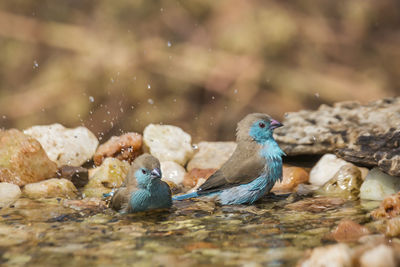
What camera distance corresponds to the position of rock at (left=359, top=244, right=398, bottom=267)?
293cm

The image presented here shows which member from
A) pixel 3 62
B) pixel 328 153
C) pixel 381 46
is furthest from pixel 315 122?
pixel 3 62

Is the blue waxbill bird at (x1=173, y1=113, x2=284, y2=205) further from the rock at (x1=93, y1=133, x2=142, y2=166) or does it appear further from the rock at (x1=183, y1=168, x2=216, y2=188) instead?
the rock at (x1=93, y1=133, x2=142, y2=166)

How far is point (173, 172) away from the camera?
242 inches

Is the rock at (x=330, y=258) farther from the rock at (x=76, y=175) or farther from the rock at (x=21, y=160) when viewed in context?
the rock at (x=21, y=160)

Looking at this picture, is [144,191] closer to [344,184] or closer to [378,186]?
[344,184]

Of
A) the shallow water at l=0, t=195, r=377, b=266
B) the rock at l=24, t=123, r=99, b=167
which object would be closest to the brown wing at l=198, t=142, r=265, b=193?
the shallow water at l=0, t=195, r=377, b=266

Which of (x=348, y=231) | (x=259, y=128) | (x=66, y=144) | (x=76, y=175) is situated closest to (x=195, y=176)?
(x=259, y=128)

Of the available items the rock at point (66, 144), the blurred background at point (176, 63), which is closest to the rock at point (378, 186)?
the rock at point (66, 144)

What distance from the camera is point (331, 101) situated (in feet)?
30.5

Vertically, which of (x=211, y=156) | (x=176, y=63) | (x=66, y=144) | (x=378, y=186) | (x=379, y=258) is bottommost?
(x=379, y=258)

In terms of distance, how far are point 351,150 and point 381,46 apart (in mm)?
5575

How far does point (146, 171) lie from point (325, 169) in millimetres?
2078

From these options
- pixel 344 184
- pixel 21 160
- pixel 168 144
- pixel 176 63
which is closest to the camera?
pixel 344 184

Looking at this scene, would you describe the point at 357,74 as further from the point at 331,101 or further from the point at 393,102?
the point at 393,102
